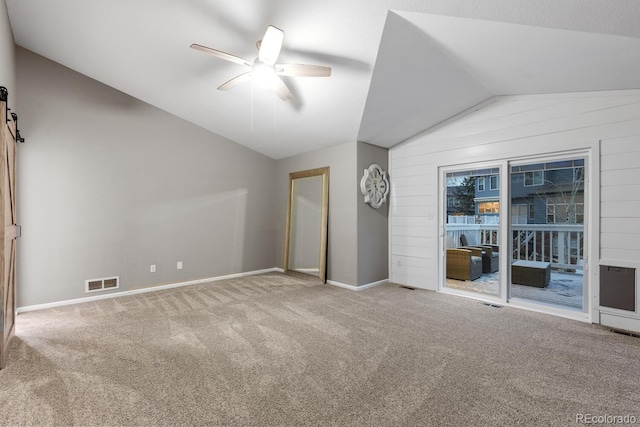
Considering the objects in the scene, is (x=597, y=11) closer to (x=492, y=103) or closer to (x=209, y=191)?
(x=492, y=103)

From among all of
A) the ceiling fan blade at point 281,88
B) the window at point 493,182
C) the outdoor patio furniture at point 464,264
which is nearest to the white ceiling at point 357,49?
the ceiling fan blade at point 281,88

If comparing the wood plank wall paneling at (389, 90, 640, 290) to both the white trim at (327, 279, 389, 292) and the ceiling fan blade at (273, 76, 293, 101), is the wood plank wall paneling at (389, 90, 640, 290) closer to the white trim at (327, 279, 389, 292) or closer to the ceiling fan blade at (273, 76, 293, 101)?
the white trim at (327, 279, 389, 292)

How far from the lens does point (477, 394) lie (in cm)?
196

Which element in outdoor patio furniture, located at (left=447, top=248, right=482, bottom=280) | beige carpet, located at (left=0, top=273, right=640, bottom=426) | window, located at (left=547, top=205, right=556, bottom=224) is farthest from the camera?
outdoor patio furniture, located at (left=447, top=248, right=482, bottom=280)

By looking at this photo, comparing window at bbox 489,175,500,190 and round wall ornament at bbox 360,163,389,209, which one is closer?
window at bbox 489,175,500,190

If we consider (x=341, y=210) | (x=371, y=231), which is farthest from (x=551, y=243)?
(x=341, y=210)

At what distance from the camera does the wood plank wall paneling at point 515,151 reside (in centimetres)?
304

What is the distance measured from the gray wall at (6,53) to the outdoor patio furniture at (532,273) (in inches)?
263

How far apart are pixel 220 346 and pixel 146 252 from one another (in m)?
2.67

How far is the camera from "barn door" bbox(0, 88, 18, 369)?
2.30m

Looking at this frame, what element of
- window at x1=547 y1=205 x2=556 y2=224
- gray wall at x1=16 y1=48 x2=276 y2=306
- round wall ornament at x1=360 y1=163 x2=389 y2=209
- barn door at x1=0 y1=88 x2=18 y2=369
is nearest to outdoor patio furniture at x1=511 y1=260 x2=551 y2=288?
window at x1=547 y1=205 x2=556 y2=224

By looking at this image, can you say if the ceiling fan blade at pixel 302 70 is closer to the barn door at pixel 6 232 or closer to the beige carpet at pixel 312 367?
the barn door at pixel 6 232

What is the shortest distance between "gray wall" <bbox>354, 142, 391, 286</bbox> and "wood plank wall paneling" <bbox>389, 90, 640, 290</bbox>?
143mm

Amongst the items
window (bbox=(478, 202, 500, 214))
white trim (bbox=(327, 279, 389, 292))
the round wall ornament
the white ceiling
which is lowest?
white trim (bbox=(327, 279, 389, 292))
